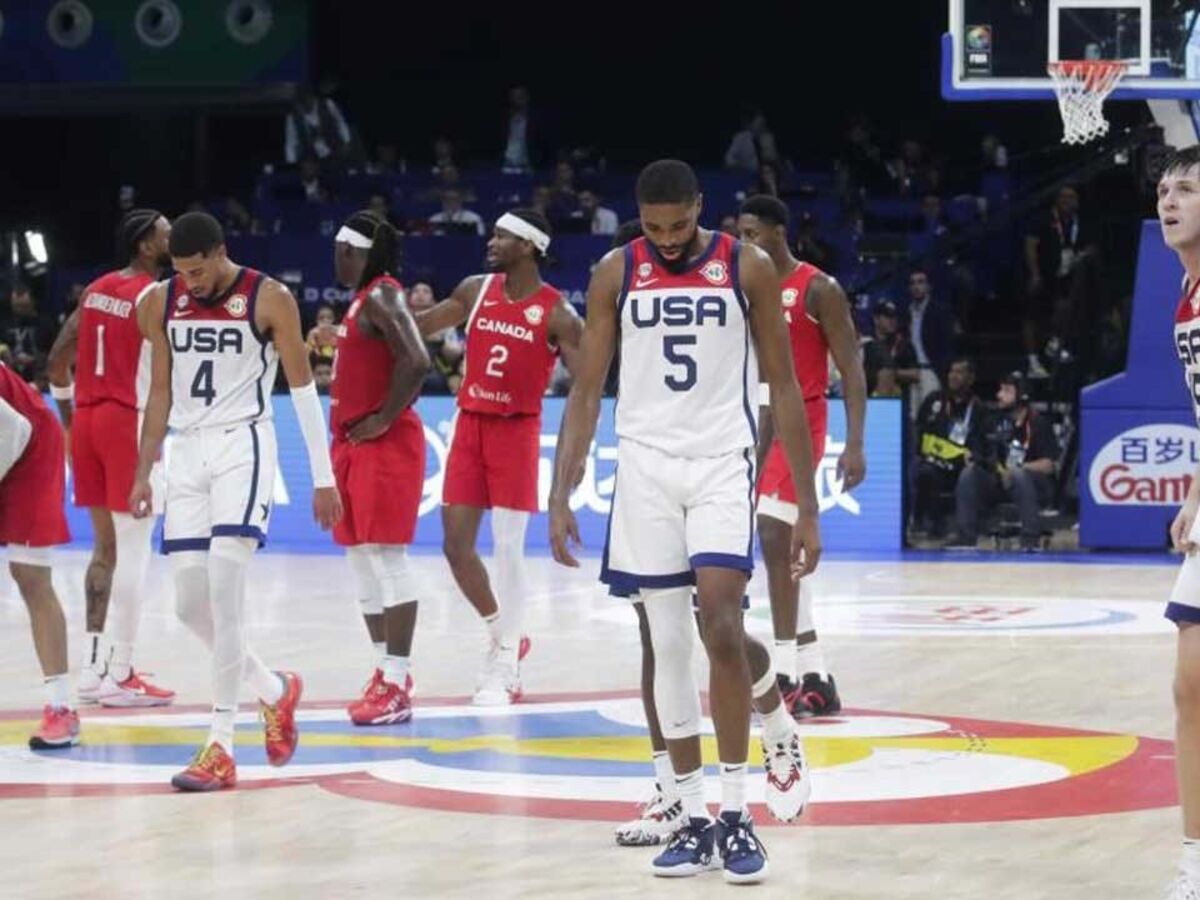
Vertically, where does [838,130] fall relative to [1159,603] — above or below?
above

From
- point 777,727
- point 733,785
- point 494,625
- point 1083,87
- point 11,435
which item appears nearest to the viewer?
point 733,785

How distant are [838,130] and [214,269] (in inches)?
776

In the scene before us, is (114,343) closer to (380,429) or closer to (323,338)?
(380,429)

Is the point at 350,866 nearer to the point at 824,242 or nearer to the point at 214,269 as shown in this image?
the point at 214,269

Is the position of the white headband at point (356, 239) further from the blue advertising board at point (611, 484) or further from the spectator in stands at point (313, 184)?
the spectator in stands at point (313, 184)

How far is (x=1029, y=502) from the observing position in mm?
17906

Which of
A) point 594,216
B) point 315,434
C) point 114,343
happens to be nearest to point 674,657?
point 315,434

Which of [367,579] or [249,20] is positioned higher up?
[249,20]

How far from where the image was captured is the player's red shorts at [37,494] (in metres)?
8.71

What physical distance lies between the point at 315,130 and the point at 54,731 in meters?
17.6

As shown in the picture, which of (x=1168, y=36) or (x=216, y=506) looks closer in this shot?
(x=216, y=506)

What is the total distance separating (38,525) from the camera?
8711 mm

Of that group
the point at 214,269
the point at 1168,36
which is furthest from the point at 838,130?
the point at 214,269

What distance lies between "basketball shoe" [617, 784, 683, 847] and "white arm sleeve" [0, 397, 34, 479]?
2925mm
